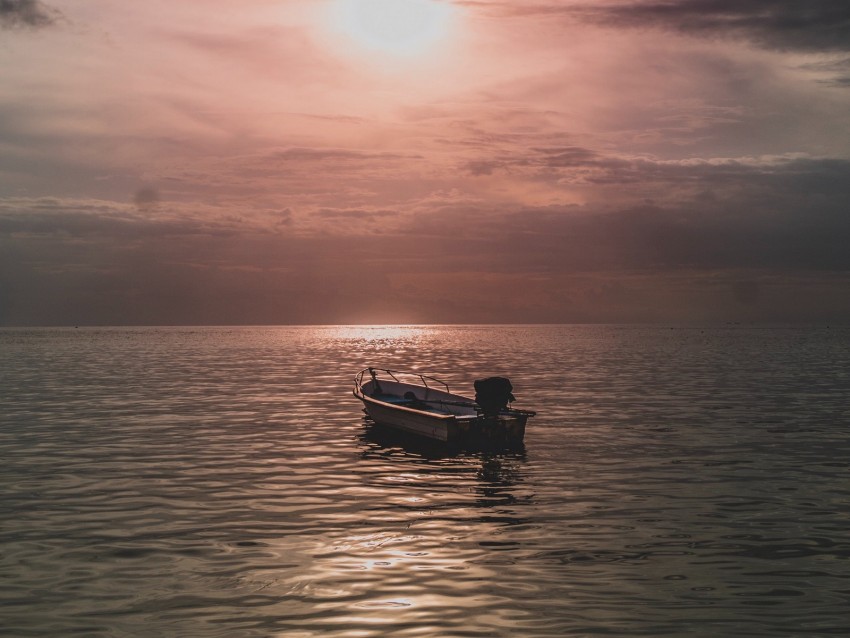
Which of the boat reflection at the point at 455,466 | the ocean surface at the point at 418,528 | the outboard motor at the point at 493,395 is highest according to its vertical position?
the outboard motor at the point at 493,395

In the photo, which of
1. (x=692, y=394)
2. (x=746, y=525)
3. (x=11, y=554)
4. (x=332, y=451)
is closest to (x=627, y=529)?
(x=746, y=525)

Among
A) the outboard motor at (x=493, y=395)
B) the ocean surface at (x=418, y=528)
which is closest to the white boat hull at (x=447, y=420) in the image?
the outboard motor at (x=493, y=395)

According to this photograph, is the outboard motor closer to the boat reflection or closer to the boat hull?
the boat hull

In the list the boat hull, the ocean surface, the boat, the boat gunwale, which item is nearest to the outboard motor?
the boat

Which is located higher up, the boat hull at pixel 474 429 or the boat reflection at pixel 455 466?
the boat hull at pixel 474 429

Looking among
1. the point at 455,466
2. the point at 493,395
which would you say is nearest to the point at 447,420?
the point at 493,395

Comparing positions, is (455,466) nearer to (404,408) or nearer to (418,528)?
(404,408)

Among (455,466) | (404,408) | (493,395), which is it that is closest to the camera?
(455,466)

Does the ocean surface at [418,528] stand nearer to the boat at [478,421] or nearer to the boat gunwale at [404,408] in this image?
the boat at [478,421]

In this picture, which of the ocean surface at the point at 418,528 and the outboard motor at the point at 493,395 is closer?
the ocean surface at the point at 418,528

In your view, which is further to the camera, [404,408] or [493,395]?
[404,408]

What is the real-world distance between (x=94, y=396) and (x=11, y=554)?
124 feet

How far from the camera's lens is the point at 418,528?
18141 mm

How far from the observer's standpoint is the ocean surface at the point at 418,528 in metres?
12.6
